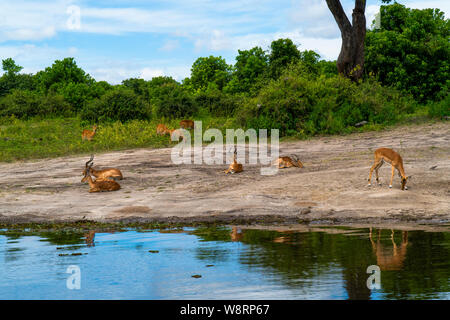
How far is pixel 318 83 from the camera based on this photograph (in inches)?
909

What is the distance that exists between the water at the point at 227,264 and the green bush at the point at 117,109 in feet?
56.0

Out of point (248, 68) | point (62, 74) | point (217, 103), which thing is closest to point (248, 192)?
point (217, 103)

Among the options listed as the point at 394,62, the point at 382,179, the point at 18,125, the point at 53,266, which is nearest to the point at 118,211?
the point at 53,266

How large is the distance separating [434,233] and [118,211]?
5883 mm

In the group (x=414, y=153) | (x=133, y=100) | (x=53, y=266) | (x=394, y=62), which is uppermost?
(x=394, y=62)

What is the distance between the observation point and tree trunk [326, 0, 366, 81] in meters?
25.5

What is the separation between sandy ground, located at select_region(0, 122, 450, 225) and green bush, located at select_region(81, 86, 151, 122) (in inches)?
372

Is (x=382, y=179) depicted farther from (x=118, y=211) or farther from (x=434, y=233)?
(x=118, y=211)

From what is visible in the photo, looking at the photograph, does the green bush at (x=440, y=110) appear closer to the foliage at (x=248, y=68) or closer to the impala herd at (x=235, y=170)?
the impala herd at (x=235, y=170)

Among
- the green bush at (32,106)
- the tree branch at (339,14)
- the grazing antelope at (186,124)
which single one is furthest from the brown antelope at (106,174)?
the green bush at (32,106)

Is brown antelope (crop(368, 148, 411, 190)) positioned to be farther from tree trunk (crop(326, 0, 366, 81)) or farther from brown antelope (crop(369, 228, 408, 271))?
tree trunk (crop(326, 0, 366, 81))

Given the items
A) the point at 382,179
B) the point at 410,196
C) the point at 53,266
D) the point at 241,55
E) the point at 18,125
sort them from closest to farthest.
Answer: the point at 53,266, the point at 410,196, the point at 382,179, the point at 18,125, the point at 241,55

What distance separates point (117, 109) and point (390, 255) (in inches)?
816

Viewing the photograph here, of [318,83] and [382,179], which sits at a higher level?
[318,83]
